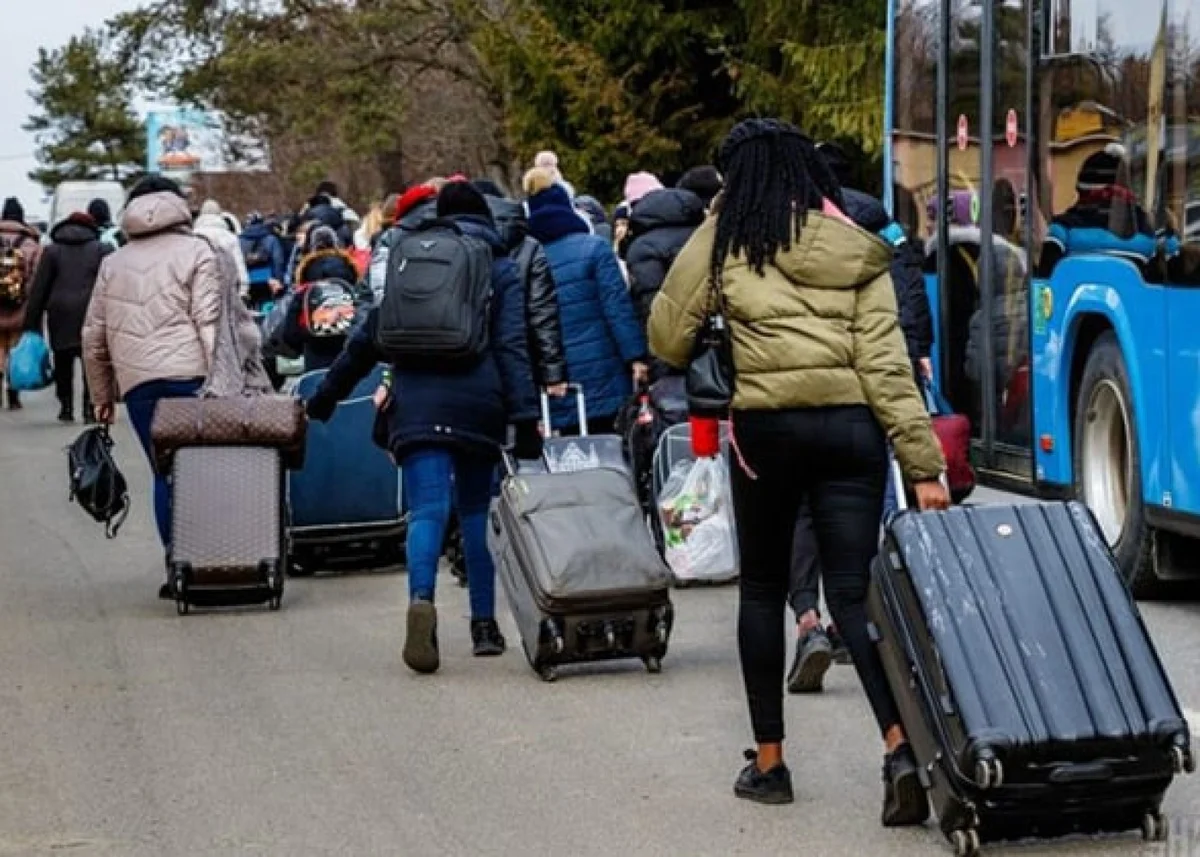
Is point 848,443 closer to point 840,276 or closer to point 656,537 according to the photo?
point 840,276


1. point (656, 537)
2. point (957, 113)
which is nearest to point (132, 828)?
point (656, 537)

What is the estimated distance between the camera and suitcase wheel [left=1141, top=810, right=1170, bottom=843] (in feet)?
23.1

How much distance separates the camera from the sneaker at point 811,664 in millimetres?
9477

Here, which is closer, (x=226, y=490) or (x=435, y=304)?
(x=435, y=304)

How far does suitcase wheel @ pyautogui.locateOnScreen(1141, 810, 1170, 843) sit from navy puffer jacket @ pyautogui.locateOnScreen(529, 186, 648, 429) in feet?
20.5

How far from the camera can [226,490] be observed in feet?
39.7

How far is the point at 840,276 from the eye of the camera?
744 centimetres

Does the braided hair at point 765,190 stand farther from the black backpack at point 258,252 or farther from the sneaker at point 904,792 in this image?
the black backpack at point 258,252

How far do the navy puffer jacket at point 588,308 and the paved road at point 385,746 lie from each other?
3.90 ft

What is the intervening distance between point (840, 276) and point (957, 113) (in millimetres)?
7256

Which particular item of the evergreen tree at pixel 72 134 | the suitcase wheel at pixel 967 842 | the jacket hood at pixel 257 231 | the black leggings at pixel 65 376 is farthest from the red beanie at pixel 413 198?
the evergreen tree at pixel 72 134

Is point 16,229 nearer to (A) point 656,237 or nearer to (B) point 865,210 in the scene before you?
(A) point 656,237

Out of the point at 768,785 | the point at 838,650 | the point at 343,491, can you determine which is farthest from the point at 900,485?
the point at 343,491

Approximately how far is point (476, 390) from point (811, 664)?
1.63 metres
